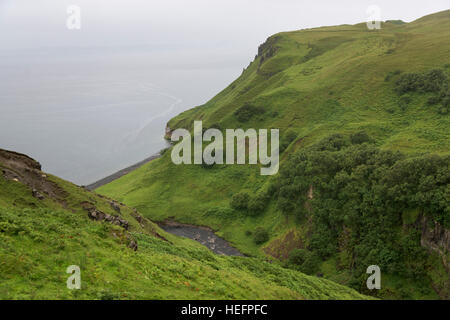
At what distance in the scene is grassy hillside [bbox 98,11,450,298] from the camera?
50250 millimetres

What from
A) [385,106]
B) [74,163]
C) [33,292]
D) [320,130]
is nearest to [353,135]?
[320,130]

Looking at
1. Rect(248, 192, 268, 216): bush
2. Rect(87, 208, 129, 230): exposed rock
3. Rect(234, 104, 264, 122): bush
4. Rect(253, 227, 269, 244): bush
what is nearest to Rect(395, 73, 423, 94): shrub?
Rect(234, 104, 264, 122): bush

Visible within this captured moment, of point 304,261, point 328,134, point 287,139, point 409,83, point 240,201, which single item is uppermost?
point 409,83

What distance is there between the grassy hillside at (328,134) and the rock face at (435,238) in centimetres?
49

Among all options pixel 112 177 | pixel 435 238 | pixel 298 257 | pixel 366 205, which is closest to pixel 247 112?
pixel 112 177

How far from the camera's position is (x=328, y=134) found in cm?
7931

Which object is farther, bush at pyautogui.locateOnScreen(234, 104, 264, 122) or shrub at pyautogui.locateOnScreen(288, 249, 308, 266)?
bush at pyautogui.locateOnScreen(234, 104, 264, 122)

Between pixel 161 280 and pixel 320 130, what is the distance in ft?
229

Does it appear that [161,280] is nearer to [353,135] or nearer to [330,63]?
[353,135]

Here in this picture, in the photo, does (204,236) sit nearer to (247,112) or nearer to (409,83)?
(247,112)

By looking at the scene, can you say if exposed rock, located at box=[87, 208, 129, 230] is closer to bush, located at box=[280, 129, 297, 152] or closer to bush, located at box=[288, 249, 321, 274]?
bush, located at box=[288, 249, 321, 274]

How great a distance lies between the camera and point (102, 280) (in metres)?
20.0

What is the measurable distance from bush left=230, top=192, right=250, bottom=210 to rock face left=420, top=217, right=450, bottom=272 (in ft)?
138

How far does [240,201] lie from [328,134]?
26377 mm
